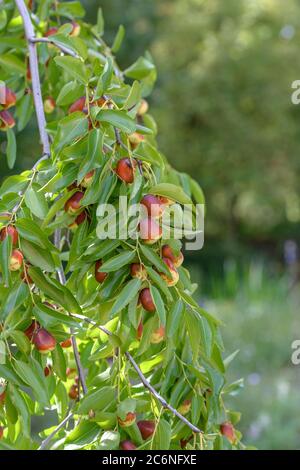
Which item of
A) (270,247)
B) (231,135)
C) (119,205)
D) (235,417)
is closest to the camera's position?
(119,205)

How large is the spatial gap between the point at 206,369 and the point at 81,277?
25 cm

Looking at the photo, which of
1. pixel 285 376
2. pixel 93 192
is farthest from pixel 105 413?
pixel 285 376

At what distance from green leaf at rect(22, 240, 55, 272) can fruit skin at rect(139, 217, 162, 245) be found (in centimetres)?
Answer: 13

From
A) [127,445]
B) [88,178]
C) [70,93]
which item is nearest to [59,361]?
A: [127,445]

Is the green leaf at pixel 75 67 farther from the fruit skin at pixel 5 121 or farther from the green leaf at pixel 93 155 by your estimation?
the fruit skin at pixel 5 121

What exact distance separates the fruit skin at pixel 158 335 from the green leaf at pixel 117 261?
12cm

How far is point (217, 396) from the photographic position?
3.65ft

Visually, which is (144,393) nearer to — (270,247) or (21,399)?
(21,399)

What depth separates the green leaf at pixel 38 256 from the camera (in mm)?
943

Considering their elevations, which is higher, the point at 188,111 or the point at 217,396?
the point at 217,396

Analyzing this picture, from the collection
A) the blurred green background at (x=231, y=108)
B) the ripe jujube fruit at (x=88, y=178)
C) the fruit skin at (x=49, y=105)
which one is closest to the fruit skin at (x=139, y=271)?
the ripe jujube fruit at (x=88, y=178)

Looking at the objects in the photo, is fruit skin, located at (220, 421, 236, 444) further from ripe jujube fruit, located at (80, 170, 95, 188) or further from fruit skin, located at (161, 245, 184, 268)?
ripe jujube fruit, located at (80, 170, 95, 188)

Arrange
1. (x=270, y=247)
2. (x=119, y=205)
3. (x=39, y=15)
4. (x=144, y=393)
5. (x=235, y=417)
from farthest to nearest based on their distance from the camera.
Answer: (x=270, y=247)
(x=39, y=15)
(x=235, y=417)
(x=144, y=393)
(x=119, y=205)

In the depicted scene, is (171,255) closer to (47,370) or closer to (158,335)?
(158,335)
